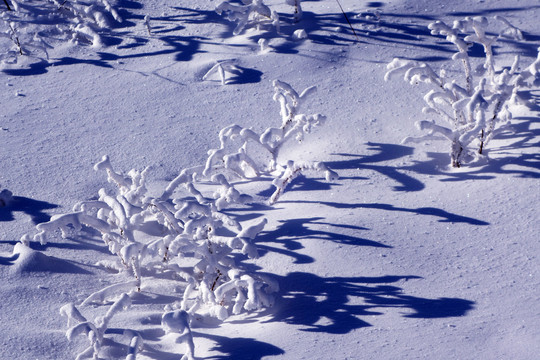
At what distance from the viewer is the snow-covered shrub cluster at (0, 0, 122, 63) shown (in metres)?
4.59

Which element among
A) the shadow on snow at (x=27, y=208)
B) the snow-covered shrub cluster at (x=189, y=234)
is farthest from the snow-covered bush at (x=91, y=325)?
the shadow on snow at (x=27, y=208)

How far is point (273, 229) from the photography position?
2830mm

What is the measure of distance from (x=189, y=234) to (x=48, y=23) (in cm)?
A: 287

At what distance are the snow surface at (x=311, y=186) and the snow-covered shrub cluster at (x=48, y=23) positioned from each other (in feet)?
0.40

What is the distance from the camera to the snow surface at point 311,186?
2.27m

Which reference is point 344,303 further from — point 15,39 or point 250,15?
point 15,39

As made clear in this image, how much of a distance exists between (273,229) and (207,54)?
6.08 feet

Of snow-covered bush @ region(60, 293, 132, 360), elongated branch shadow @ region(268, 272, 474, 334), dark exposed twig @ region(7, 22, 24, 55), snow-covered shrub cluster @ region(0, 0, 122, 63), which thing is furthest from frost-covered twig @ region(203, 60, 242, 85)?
snow-covered bush @ region(60, 293, 132, 360)

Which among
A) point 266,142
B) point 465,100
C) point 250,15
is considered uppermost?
point 250,15

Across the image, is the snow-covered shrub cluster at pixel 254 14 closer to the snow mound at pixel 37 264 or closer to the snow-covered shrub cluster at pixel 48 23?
the snow-covered shrub cluster at pixel 48 23

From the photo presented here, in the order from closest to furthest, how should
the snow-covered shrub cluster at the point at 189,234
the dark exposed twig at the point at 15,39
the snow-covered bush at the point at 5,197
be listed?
the snow-covered shrub cluster at the point at 189,234 → the snow-covered bush at the point at 5,197 → the dark exposed twig at the point at 15,39

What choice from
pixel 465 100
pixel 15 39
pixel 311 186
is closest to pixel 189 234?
pixel 311 186

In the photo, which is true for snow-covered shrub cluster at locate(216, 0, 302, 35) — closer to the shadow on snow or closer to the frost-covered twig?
the frost-covered twig

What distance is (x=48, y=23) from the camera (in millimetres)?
4867
